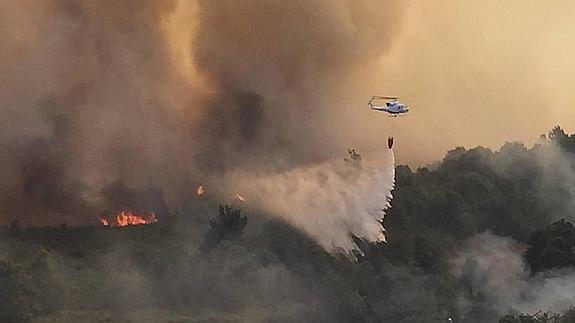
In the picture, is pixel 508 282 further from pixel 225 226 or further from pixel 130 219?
pixel 130 219

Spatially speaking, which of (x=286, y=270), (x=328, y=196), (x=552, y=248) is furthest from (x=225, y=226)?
(x=552, y=248)

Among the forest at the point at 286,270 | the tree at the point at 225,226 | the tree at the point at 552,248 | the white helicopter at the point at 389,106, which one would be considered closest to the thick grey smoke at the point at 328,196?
the forest at the point at 286,270

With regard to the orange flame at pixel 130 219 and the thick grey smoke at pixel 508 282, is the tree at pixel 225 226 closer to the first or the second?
the orange flame at pixel 130 219

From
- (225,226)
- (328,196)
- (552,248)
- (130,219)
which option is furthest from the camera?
(552,248)

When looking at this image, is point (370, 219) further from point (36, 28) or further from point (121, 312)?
point (36, 28)

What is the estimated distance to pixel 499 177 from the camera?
31.3m

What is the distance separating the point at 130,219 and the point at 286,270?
4.46 metres

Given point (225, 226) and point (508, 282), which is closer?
point (225, 226)

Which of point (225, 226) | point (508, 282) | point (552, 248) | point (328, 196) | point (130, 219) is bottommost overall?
point (508, 282)

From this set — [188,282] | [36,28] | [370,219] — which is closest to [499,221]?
[370,219]

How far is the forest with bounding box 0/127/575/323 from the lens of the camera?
21609mm

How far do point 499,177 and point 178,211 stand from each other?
12.5 m

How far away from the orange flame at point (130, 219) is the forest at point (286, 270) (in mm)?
248

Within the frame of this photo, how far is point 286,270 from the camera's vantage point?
2369 cm
